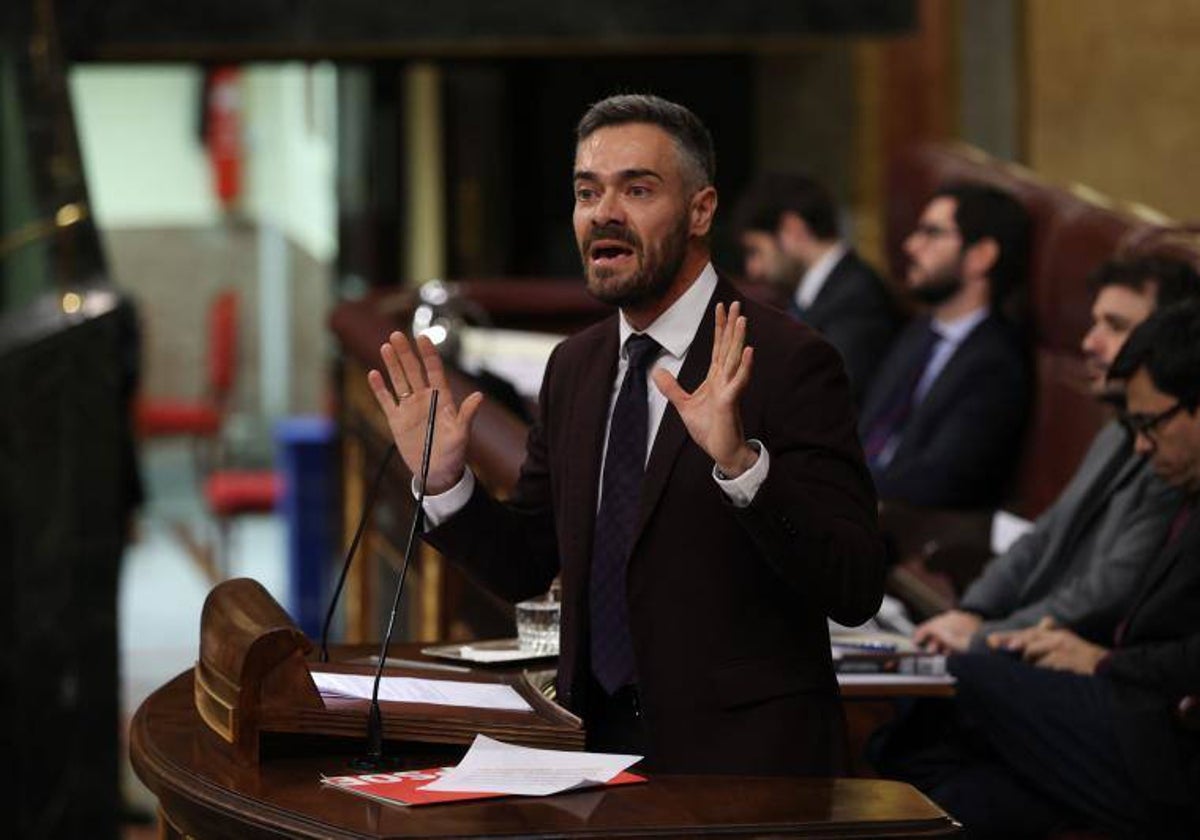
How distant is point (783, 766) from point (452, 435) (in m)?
0.58

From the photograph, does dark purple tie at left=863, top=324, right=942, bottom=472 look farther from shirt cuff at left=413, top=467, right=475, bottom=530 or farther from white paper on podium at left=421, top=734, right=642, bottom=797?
white paper on podium at left=421, top=734, right=642, bottom=797

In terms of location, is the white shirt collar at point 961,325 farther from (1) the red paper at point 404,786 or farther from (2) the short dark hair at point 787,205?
(1) the red paper at point 404,786

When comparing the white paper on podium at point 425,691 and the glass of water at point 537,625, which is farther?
the glass of water at point 537,625

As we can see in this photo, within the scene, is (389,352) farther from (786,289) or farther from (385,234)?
(385,234)

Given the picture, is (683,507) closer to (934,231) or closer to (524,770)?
(524,770)

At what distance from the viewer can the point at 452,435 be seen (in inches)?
121

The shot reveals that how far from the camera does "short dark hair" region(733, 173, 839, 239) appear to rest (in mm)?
6848

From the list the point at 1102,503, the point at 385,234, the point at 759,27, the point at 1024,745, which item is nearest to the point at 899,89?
the point at 759,27

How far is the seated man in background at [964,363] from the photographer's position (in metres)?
5.75

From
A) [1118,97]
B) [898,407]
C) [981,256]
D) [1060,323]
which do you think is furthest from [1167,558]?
[1118,97]

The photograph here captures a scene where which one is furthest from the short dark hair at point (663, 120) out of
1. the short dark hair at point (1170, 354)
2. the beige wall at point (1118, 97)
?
the beige wall at point (1118, 97)

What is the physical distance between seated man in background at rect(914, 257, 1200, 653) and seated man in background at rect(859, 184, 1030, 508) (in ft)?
3.21

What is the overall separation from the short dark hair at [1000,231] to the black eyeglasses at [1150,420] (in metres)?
1.92

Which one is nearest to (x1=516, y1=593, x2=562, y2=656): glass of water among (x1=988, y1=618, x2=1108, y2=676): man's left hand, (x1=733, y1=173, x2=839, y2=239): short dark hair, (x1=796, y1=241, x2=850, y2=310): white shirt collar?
(x1=988, y1=618, x2=1108, y2=676): man's left hand
